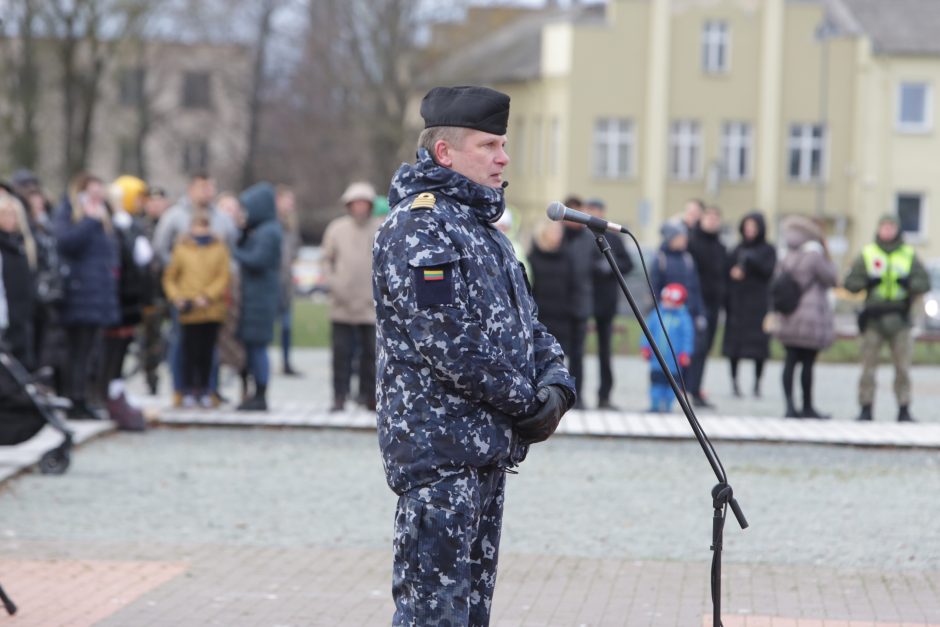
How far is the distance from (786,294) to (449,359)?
33.1 ft

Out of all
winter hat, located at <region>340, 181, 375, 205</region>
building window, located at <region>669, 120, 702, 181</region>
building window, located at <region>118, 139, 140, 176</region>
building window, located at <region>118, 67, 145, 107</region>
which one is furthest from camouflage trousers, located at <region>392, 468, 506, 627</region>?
building window, located at <region>118, 139, 140, 176</region>

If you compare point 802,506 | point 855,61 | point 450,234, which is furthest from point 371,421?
point 855,61

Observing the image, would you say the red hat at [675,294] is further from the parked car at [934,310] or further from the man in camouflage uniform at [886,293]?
the parked car at [934,310]

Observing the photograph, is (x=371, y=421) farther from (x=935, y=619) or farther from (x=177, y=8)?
(x=177, y=8)

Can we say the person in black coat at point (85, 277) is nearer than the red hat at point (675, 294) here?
Yes

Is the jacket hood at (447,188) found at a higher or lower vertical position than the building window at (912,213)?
lower

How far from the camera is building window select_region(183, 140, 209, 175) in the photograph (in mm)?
63938

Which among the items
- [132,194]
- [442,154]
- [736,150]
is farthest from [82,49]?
[442,154]

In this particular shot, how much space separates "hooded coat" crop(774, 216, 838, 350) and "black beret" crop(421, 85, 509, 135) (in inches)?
384

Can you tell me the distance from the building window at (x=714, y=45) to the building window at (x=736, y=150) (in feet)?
6.36

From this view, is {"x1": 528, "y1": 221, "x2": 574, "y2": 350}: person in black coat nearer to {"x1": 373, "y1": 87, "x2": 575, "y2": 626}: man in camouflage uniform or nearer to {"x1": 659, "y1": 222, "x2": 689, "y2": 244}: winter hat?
{"x1": 659, "y1": 222, "x2": 689, "y2": 244}: winter hat

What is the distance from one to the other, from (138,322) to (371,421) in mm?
2106

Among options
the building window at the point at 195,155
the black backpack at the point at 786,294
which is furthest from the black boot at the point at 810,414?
the building window at the point at 195,155

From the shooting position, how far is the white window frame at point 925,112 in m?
57.5
